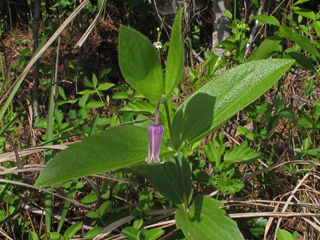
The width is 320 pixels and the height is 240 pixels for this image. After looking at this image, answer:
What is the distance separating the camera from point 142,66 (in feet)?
3.49

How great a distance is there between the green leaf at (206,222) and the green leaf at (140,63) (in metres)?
0.56

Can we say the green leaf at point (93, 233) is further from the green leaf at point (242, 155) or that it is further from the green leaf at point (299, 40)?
the green leaf at point (299, 40)

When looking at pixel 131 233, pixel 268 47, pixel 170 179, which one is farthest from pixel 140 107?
pixel 268 47

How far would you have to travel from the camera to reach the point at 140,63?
106 cm

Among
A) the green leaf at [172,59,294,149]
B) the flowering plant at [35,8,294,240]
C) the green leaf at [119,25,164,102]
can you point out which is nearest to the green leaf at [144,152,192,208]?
the flowering plant at [35,8,294,240]

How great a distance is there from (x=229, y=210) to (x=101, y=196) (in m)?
0.74

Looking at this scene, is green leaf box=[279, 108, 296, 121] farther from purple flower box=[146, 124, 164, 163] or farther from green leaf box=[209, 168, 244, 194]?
purple flower box=[146, 124, 164, 163]

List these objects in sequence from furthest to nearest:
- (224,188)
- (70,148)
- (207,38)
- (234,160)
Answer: (207,38), (234,160), (224,188), (70,148)

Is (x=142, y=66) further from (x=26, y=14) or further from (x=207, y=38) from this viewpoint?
(x=26, y=14)

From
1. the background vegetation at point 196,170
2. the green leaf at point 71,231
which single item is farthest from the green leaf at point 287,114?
the green leaf at point 71,231

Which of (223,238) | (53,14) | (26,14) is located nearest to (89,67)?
(53,14)

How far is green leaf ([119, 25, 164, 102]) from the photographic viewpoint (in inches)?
39.5

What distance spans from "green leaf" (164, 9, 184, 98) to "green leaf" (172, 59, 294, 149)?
202 mm

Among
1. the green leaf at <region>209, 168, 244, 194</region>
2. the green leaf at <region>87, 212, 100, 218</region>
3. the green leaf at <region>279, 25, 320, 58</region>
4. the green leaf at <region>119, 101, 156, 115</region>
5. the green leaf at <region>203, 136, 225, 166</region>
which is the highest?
the green leaf at <region>279, 25, 320, 58</region>
